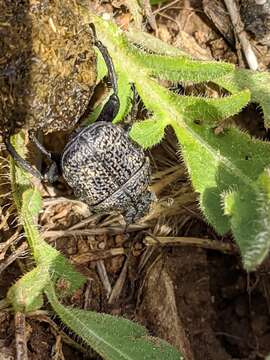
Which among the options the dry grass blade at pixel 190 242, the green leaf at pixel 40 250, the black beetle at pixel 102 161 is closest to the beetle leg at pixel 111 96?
the black beetle at pixel 102 161

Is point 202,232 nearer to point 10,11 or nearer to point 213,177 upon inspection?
point 213,177

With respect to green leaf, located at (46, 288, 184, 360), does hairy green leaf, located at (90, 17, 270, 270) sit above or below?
above

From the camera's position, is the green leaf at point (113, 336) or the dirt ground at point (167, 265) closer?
the green leaf at point (113, 336)

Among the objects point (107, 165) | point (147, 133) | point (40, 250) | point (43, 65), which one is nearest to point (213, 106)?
point (147, 133)

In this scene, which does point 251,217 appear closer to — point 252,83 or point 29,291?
point 252,83

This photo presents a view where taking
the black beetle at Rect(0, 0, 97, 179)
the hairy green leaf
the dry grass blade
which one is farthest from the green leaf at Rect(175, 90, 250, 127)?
the dry grass blade

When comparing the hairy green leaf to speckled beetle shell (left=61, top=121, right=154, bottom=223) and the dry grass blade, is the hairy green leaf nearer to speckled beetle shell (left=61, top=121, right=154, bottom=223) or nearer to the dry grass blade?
speckled beetle shell (left=61, top=121, right=154, bottom=223)

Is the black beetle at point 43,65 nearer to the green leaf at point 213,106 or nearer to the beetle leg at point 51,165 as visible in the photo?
the beetle leg at point 51,165
